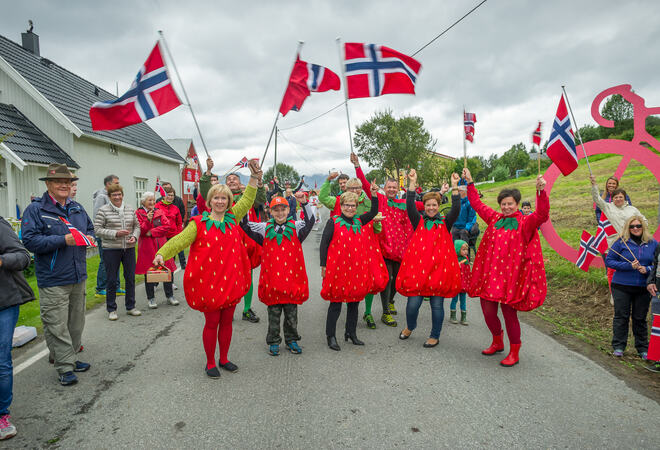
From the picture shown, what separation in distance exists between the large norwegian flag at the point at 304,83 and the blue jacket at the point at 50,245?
3.37 metres

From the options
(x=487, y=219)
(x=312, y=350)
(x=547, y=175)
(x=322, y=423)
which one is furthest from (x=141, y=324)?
(x=547, y=175)

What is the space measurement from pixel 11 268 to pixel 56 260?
791 mm

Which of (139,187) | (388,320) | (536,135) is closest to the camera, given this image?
(388,320)

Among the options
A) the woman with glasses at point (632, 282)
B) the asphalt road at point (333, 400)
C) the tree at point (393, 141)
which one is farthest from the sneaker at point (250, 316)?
the tree at point (393, 141)

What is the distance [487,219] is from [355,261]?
1614 mm

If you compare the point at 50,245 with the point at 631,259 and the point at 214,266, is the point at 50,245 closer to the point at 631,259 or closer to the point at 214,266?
the point at 214,266

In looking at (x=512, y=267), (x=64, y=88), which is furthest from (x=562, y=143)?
(x=64, y=88)

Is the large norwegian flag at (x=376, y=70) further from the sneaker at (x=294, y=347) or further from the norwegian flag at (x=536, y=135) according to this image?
the sneaker at (x=294, y=347)

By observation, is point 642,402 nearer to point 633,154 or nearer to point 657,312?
point 657,312

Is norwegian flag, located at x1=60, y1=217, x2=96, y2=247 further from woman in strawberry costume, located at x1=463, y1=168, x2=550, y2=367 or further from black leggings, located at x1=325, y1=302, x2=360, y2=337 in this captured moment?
woman in strawberry costume, located at x1=463, y1=168, x2=550, y2=367

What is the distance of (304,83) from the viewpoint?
19.9ft

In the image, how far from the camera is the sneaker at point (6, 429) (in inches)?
111

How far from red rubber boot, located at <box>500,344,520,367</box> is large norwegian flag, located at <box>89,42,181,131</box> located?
16.5 ft

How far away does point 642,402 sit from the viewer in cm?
327
